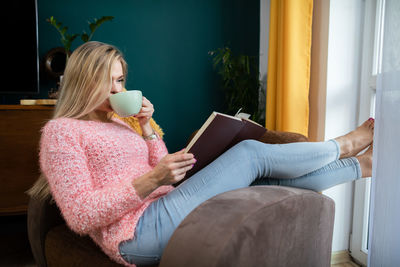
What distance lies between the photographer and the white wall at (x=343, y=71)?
1495mm

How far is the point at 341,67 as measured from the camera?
5.00 ft

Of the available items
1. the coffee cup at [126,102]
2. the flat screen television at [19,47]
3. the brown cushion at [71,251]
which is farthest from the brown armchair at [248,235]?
the flat screen television at [19,47]

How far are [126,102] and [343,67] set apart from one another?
3.58 feet

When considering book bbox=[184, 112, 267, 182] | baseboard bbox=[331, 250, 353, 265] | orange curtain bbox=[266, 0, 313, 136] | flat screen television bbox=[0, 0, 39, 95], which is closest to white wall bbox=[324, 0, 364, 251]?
orange curtain bbox=[266, 0, 313, 136]

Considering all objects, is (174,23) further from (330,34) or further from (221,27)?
(330,34)

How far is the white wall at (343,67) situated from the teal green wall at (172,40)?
0.95 metres

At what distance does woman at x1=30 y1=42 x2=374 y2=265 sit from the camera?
81 centimetres

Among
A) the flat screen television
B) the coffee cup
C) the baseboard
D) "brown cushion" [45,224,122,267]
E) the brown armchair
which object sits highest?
the flat screen television

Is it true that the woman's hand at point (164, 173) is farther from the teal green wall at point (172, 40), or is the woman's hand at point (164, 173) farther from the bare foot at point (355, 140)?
the teal green wall at point (172, 40)

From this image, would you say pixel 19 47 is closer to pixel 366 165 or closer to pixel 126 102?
pixel 126 102

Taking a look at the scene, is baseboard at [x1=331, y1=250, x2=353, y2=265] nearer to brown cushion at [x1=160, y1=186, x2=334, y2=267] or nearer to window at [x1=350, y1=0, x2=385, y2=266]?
window at [x1=350, y1=0, x2=385, y2=266]


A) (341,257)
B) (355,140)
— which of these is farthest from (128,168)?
(341,257)

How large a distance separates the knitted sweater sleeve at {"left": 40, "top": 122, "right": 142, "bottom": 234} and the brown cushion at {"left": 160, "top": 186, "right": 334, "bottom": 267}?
A: 205 mm

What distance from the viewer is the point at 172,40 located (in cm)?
224
